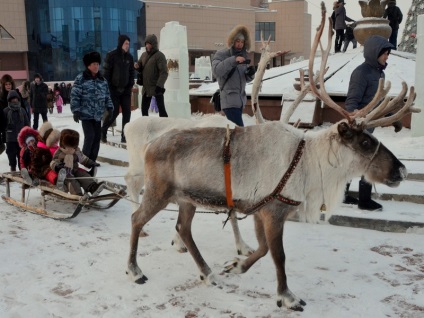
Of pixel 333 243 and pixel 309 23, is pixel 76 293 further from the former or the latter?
pixel 309 23

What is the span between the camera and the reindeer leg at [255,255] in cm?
399

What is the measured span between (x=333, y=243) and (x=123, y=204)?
3195 millimetres

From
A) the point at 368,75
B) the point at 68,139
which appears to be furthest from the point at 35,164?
the point at 368,75

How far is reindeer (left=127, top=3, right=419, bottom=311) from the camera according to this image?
3.56 meters

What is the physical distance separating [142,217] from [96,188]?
2038mm

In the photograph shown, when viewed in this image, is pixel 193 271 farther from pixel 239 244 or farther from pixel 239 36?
pixel 239 36

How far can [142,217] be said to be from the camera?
4.00 metres

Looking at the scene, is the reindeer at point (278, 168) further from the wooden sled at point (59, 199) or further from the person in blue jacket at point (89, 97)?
the person in blue jacket at point (89, 97)

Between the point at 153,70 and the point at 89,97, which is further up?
the point at 153,70

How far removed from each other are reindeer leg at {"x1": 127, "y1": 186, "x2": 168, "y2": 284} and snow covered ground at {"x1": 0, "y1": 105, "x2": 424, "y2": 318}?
0.40ft

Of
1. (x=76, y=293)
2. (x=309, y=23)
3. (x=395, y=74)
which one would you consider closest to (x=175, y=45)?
(x=395, y=74)

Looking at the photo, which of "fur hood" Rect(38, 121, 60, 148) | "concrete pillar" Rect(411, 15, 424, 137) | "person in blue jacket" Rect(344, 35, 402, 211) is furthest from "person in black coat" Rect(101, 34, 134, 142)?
"concrete pillar" Rect(411, 15, 424, 137)

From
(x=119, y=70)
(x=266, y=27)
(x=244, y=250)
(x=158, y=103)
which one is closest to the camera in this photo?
(x=244, y=250)

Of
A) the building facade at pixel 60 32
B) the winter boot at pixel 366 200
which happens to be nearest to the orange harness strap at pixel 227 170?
the winter boot at pixel 366 200
